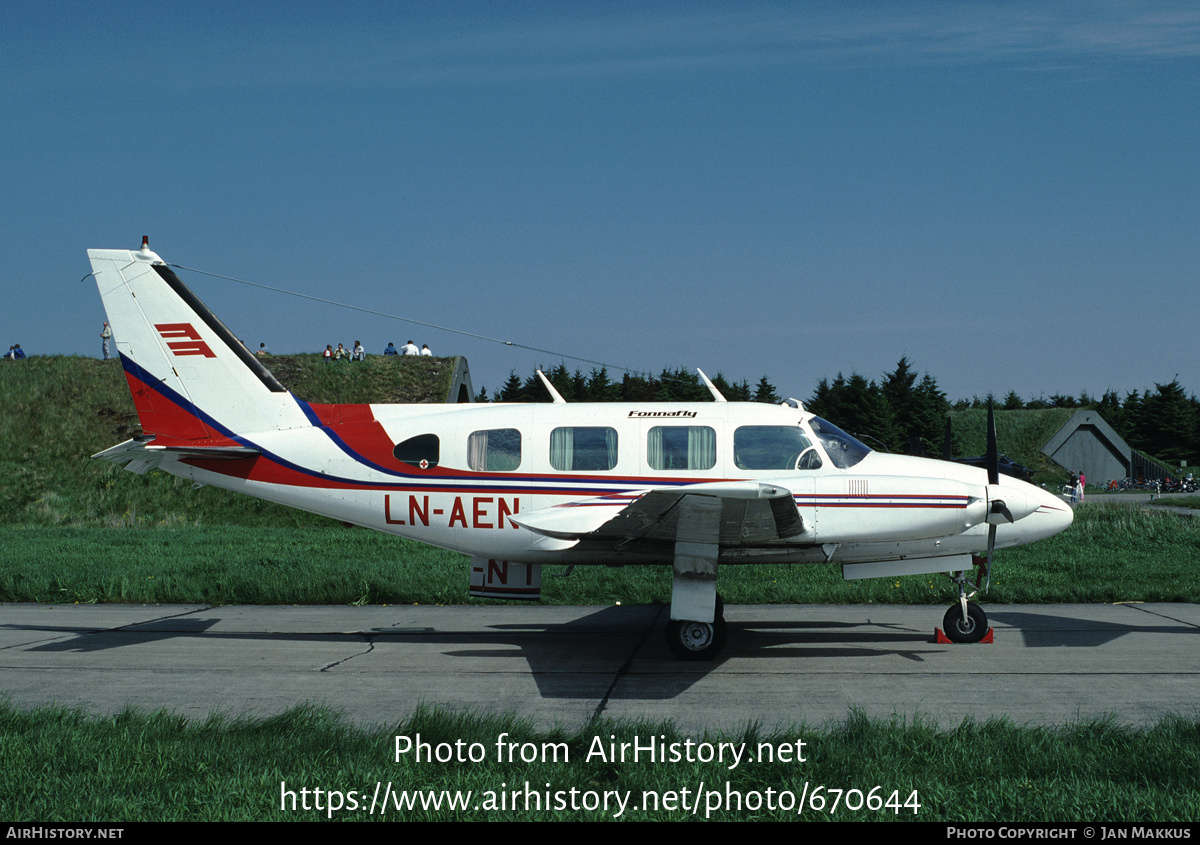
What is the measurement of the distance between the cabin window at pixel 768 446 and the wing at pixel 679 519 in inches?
34.9

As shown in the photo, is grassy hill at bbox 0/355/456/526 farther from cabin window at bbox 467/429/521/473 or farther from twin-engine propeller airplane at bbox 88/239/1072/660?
cabin window at bbox 467/429/521/473

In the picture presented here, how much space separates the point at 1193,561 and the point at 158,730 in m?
17.1

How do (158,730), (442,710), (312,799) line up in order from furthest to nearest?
(442,710) < (158,730) < (312,799)

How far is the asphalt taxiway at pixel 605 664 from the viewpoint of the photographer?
7461 millimetres

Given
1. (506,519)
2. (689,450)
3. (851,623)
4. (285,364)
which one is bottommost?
(851,623)

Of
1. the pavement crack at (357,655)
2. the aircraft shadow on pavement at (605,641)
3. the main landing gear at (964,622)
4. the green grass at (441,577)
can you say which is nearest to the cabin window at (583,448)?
the green grass at (441,577)

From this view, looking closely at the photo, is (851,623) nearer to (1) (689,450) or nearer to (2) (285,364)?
(1) (689,450)

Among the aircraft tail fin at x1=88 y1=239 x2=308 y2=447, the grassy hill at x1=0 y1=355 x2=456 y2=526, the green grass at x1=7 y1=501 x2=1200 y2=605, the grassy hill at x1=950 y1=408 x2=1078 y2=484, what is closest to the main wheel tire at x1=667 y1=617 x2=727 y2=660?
the green grass at x1=7 y1=501 x2=1200 y2=605

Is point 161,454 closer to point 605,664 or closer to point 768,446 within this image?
point 605,664

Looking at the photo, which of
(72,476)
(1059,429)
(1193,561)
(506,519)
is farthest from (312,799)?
(1059,429)

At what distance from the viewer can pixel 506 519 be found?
402 inches

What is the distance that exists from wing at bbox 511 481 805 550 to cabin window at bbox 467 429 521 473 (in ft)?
2.39

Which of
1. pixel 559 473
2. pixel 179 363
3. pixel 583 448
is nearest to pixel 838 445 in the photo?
pixel 583 448

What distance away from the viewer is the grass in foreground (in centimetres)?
477
